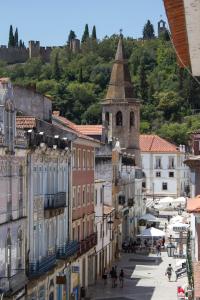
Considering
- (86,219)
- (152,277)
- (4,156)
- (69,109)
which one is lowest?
(152,277)

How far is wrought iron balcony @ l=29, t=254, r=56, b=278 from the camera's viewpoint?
2718cm

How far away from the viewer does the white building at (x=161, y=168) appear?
11881 centimetres

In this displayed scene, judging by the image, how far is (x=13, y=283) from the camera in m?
23.6

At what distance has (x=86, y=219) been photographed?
4288cm

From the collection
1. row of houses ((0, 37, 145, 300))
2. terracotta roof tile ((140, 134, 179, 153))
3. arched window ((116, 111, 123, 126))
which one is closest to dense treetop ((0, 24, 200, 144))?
terracotta roof tile ((140, 134, 179, 153))

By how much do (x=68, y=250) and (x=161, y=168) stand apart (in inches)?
3403

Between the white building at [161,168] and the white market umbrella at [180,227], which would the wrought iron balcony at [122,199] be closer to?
the white market umbrella at [180,227]

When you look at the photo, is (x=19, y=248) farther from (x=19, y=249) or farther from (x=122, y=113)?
(x=122, y=113)

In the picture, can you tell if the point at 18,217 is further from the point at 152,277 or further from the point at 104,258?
the point at 104,258

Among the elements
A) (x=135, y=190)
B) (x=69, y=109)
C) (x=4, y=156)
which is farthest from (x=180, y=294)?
(x=69, y=109)

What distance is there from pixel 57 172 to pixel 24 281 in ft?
30.6

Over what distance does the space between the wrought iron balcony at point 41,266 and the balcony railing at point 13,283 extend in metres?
1.47

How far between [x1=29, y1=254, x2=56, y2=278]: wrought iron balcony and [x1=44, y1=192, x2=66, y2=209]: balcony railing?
2.10 metres

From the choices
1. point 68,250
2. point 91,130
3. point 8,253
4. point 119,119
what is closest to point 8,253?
point 8,253
